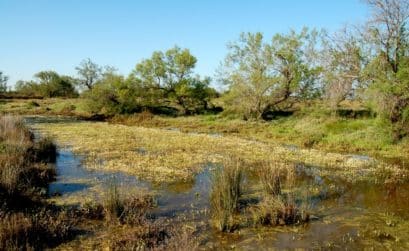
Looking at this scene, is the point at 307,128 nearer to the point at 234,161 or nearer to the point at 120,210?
the point at 234,161

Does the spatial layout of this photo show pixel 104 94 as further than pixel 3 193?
Yes

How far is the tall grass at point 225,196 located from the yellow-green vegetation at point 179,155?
3340 mm

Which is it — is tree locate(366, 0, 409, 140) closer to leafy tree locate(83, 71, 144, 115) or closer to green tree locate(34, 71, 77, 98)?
leafy tree locate(83, 71, 144, 115)

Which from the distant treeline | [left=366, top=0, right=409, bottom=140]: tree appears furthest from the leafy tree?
[left=366, top=0, right=409, bottom=140]: tree

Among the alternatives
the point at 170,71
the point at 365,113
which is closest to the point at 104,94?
the point at 170,71

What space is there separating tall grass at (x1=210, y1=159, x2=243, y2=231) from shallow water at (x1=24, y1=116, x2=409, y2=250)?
0.84ft

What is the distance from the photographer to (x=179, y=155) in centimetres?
1788

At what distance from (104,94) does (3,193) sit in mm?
30048

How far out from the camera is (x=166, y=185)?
12688 millimetres

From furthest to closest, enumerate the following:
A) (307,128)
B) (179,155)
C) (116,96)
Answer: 1. (116,96)
2. (307,128)
3. (179,155)

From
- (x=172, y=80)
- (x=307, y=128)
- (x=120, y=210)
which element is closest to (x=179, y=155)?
(x=120, y=210)

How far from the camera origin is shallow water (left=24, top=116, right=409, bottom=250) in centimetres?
845

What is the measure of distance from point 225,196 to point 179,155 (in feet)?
27.5

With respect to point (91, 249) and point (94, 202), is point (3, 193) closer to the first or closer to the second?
point (94, 202)
